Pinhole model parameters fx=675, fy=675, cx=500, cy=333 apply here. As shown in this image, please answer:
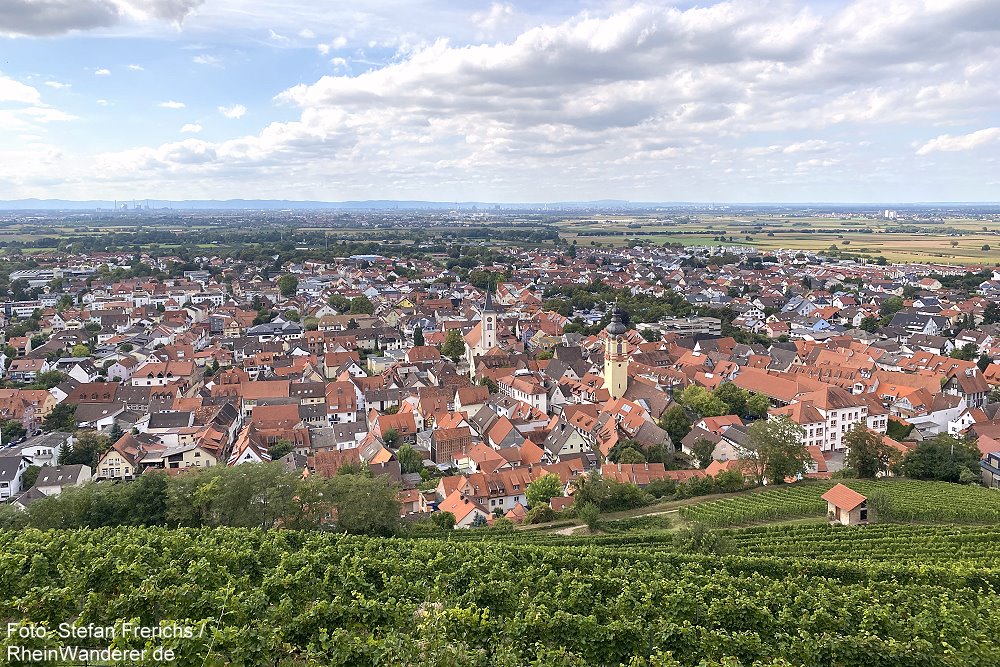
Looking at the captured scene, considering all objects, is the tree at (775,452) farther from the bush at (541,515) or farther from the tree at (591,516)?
the bush at (541,515)

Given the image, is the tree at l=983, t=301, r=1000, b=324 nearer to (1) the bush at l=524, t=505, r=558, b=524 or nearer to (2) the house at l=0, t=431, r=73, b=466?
(1) the bush at l=524, t=505, r=558, b=524

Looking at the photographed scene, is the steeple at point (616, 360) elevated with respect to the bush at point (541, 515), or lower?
elevated

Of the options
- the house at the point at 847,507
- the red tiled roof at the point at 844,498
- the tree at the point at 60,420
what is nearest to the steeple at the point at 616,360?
the red tiled roof at the point at 844,498

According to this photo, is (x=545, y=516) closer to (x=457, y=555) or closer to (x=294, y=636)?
(x=457, y=555)

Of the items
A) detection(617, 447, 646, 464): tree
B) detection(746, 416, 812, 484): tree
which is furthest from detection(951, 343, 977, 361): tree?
detection(617, 447, 646, 464): tree

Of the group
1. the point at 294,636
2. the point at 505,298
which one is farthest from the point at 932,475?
the point at 505,298

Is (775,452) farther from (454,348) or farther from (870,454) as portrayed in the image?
(454,348)
